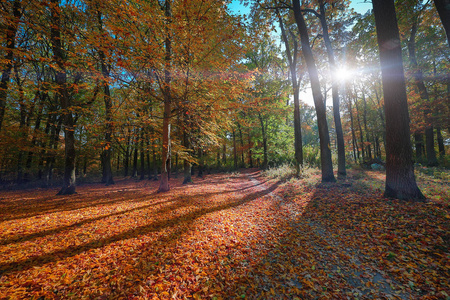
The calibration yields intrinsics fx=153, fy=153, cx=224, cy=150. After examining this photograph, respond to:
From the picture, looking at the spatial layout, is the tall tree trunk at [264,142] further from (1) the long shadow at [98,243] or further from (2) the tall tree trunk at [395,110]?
(1) the long shadow at [98,243]

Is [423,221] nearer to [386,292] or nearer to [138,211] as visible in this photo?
[386,292]

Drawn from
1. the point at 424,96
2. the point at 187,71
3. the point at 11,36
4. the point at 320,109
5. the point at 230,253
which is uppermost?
the point at 11,36

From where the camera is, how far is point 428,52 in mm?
12523

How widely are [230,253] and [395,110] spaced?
639 cm

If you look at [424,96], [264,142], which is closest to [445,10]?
[424,96]

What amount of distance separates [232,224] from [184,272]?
6.71ft

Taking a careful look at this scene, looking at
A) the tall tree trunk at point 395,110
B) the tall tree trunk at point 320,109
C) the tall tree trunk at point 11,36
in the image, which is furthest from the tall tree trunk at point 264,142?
the tall tree trunk at point 11,36

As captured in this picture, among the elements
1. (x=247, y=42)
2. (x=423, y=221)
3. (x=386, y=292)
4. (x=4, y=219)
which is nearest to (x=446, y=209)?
(x=423, y=221)

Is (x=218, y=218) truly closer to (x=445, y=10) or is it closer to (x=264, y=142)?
(x=445, y=10)

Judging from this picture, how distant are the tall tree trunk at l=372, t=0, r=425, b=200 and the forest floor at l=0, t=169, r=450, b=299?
2.11 ft

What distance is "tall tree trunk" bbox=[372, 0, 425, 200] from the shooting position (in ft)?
15.3

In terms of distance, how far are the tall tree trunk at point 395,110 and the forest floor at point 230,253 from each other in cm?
64

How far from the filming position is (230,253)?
317 centimetres

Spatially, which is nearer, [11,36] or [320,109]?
[11,36]
